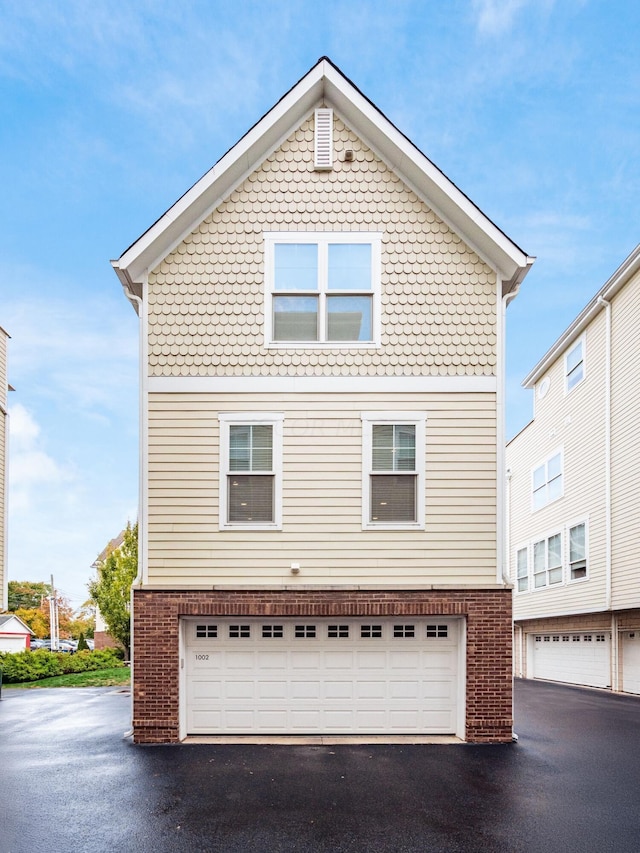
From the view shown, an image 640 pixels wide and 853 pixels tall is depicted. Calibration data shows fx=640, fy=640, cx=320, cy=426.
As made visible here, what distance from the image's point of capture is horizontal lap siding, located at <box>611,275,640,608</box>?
1641 centimetres

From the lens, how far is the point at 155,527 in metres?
10.2

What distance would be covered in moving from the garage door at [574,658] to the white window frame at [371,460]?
37.9 ft

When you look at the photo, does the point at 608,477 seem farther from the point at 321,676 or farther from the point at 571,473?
the point at 321,676

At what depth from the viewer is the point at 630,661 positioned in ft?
57.2

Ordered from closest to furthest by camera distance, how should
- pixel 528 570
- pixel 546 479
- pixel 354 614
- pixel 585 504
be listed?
1. pixel 354 614
2. pixel 585 504
3. pixel 546 479
4. pixel 528 570

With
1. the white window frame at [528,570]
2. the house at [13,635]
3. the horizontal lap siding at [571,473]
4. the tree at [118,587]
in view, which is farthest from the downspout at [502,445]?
the house at [13,635]

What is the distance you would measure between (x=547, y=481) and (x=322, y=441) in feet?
49.2

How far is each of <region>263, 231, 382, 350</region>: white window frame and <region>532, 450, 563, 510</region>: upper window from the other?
44.1ft

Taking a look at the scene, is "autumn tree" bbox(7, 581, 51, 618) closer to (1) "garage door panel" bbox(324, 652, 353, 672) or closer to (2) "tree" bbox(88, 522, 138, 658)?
(2) "tree" bbox(88, 522, 138, 658)

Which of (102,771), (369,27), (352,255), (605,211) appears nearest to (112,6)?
(369,27)

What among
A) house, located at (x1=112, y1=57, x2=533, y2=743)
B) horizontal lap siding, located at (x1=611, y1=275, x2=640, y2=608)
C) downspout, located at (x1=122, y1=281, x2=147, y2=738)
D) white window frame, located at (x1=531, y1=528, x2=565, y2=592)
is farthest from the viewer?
white window frame, located at (x1=531, y1=528, x2=565, y2=592)

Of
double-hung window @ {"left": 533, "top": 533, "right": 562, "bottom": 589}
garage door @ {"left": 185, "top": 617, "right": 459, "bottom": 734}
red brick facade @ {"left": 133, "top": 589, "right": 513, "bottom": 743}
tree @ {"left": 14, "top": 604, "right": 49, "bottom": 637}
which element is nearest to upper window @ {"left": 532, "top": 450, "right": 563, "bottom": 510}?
double-hung window @ {"left": 533, "top": 533, "right": 562, "bottom": 589}

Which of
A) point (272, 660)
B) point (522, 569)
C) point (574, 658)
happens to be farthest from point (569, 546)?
point (272, 660)

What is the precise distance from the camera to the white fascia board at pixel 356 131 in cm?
1025
